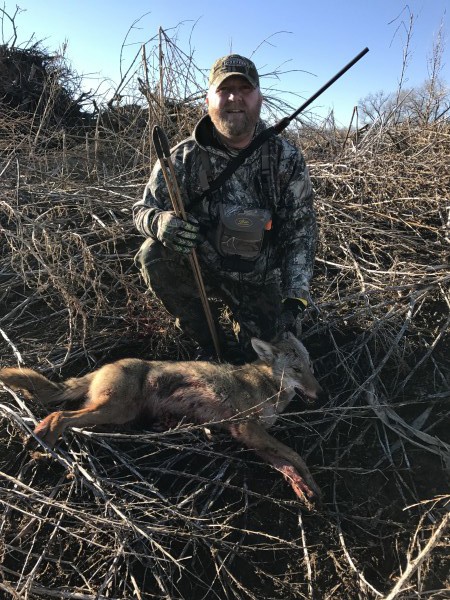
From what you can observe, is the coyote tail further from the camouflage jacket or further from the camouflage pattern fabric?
the camouflage jacket

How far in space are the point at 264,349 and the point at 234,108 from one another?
2128mm

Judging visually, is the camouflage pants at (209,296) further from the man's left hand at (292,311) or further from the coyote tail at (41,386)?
the coyote tail at (41,386)

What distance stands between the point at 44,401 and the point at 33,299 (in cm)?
159

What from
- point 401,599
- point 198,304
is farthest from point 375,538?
point 198,304

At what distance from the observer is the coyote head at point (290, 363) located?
13.0 ft

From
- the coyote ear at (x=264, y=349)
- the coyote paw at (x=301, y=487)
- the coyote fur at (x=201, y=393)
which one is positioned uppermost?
the coyote ear at (x=264, y=349)

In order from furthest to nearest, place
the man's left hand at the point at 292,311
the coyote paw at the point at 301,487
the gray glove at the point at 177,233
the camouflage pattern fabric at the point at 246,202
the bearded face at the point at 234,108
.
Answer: the camouflage pattern fabric at the point at 246,202 → the bearded face at the point at 234,108 → the man's left hand at the point at 292,311 → the gray glove at the point at 177,233 → the coyote paw at the point at 301,487

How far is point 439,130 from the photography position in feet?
21.5

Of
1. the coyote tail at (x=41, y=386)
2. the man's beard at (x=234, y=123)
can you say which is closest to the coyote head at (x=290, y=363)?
the coyote tail at (x=41, y=386)

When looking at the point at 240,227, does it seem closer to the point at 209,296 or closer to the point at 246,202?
the point at 246,202

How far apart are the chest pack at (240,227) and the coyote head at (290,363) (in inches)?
32.8

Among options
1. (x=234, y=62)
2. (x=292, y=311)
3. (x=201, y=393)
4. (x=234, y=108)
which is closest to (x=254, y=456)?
(x=201, y=393)

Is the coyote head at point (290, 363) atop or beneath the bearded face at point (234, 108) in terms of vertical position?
beneath

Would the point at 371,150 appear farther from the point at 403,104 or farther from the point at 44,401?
the point at 44,401
